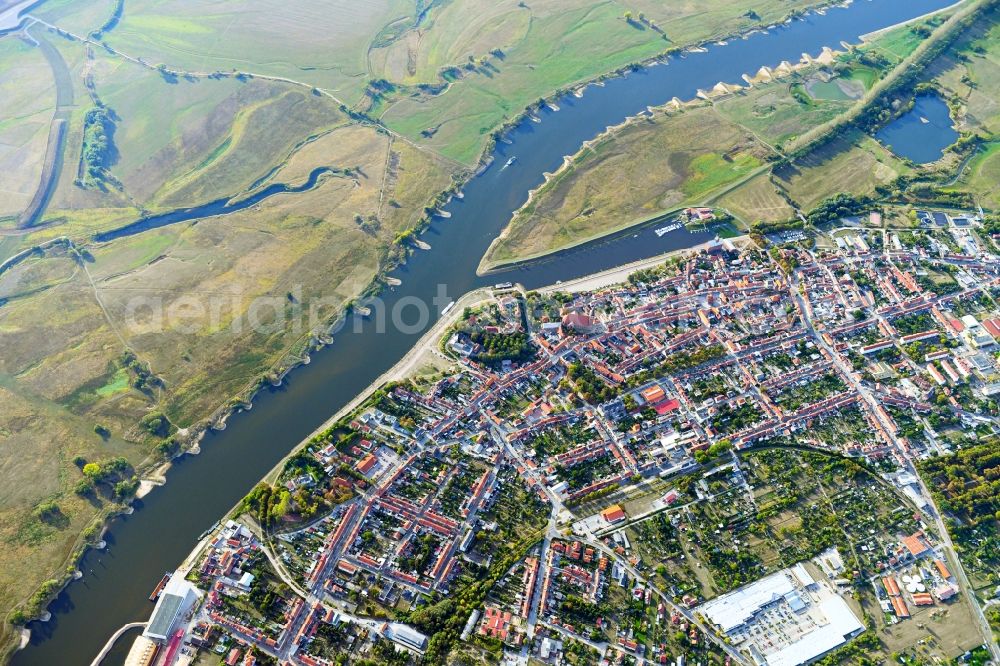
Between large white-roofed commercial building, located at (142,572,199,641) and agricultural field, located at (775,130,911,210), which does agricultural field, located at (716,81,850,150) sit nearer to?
agricultural field, located at (775,130,911,210)

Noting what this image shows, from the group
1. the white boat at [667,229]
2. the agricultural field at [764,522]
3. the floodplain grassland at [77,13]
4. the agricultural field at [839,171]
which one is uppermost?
the floodplain grassland at [77,13]

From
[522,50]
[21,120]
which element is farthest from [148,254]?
[522,50]

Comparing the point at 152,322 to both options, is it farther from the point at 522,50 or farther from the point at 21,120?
the point at 522,50

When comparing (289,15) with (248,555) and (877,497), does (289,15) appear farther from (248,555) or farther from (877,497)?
(877,497)

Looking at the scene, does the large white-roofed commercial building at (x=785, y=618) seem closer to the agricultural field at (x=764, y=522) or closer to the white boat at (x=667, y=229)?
the agricultural field at (x=764, y=522)

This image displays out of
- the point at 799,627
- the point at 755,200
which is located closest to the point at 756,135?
the point at 755,200

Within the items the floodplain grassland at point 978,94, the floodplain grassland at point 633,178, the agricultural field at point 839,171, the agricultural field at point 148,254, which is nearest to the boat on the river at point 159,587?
the agricultural field at point 148,254

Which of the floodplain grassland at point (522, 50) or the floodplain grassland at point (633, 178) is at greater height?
the floodplain grassland at point (522, 50)
